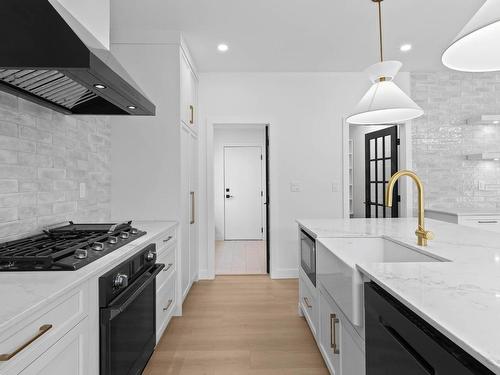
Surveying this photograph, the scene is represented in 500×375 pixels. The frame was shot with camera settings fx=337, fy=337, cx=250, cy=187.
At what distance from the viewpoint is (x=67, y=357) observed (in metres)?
1.17

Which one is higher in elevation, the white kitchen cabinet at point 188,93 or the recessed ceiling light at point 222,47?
the recessed ceiling light at point 222,47

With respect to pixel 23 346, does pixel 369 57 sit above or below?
above

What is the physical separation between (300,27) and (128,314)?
9.15 feet

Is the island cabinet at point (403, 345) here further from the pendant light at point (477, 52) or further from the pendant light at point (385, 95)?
the pendant light at point (385, 95)

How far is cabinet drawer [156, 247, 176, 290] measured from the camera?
7.90 feet

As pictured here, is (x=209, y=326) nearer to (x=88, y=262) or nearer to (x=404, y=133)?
(x=88, y=262)

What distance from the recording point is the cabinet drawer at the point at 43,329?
0.86m

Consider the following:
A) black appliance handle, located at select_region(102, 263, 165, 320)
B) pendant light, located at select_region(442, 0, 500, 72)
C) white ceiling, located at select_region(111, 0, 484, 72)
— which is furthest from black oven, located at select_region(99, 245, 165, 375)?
white ceiling, located at select_region(111, 0, 484, 72)

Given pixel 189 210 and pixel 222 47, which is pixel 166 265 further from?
pixel 222 47

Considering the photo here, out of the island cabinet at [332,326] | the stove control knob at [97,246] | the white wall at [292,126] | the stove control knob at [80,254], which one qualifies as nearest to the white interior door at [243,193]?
the white wall at [292,126]

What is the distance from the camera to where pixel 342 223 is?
8.85ft

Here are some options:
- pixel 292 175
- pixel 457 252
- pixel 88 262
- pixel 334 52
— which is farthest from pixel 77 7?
pixel 292 175

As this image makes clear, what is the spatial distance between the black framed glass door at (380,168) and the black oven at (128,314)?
334 cm

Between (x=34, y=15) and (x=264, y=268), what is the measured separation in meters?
4.09
